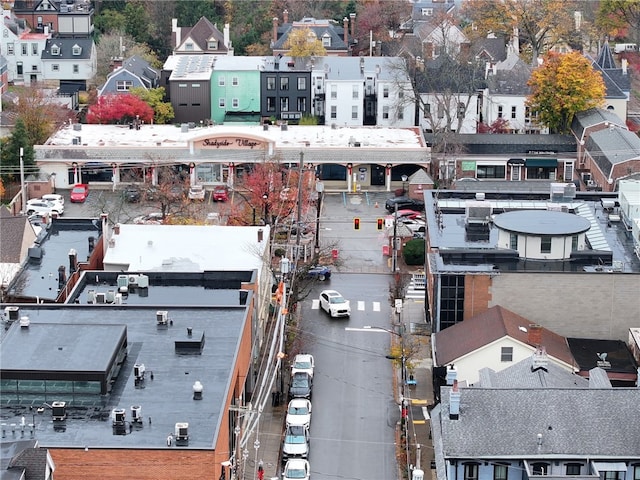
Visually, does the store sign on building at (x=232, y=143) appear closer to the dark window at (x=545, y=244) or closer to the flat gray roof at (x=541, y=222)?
the flat gray roof at (x=541, y=222)

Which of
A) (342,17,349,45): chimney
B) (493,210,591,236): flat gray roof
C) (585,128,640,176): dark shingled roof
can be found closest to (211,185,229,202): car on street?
(585,128,640,176): dark shingled roof

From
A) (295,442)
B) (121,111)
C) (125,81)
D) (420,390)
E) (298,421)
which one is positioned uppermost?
Result: (125,81)

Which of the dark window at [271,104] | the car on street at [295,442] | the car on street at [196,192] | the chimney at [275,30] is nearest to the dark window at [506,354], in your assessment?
the car on street at [295,442]

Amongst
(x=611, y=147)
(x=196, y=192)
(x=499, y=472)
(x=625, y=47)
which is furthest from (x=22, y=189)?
(x=625, y=47)

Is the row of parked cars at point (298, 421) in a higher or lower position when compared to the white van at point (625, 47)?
lower

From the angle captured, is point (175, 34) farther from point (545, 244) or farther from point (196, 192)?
point (545, 244)
